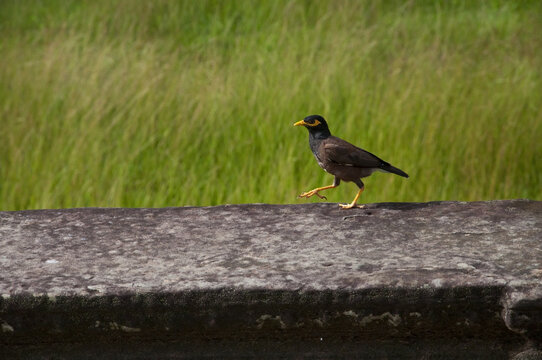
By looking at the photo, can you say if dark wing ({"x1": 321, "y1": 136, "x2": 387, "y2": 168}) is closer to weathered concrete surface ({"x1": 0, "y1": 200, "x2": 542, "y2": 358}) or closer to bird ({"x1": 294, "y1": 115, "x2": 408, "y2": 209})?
bird ({"x1": 294, "y1": 115, "x2": 408, "y2": 209})

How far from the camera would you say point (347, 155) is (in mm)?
2447

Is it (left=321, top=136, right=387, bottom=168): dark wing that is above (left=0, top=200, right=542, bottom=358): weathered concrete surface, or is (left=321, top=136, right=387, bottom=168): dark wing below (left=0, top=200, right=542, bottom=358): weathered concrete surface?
above

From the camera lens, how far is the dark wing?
244 centimetres

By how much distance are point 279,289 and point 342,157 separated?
0.71 metres

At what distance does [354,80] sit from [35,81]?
6.33ft

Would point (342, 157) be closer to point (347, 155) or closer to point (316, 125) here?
point (347, 155)

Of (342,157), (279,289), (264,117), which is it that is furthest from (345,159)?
(264,117)

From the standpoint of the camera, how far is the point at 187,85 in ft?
15.4

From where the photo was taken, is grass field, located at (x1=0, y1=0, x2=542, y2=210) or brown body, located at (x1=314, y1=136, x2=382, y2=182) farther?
grass field, located at (x1=0, y1=0, x2=542, y2=210)

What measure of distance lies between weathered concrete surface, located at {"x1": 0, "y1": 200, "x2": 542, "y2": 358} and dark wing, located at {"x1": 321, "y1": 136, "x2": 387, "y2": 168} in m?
0.29

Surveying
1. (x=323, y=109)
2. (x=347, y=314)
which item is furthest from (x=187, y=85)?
(x=347, y=314)

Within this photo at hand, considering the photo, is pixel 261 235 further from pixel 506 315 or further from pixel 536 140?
pixel 536 140

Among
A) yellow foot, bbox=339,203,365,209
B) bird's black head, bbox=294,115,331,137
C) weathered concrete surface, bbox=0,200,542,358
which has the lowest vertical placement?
weathered concrete surface, bbox=0,200,542,358

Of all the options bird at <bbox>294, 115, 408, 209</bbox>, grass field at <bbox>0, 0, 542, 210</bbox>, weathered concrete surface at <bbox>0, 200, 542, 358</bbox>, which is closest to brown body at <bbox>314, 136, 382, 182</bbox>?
bird at <bbox>294, 115, 408, 209</bbox>
